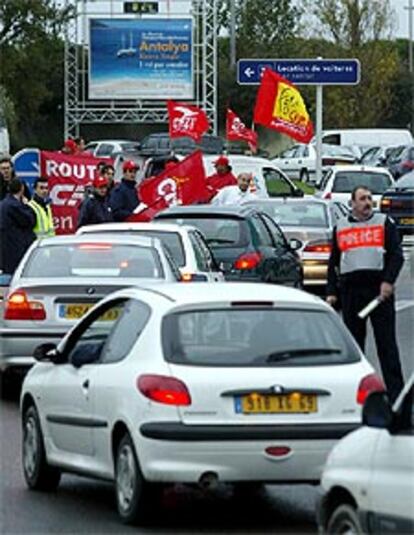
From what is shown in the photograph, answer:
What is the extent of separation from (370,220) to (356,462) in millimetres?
7294

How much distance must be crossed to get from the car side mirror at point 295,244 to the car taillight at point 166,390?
14.2 m

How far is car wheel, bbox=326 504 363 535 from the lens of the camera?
26.8 ft

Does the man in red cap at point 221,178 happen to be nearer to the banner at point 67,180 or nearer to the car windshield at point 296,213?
the car windshield at point 296,213

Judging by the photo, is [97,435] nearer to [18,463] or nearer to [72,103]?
[18,463]

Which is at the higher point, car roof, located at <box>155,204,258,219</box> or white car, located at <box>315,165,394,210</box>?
car roof, located at <box>155,204,258,219</box>

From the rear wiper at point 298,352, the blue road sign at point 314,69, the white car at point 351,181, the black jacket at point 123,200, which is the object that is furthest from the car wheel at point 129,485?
the blue road sign at point 314,69

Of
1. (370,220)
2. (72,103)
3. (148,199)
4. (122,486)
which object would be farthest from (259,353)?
(72,103)

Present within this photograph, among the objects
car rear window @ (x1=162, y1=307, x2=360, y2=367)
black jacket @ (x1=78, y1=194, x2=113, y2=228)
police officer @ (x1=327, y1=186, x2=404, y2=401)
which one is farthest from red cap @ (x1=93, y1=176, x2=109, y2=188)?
car rear window @ (x1=162, y1=307, x2=360, y2=367)

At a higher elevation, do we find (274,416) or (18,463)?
(274,416)

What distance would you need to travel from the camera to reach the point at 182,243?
19250mm

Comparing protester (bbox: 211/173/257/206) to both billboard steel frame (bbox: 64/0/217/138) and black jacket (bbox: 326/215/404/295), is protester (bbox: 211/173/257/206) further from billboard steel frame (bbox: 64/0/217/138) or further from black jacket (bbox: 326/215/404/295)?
billboard steel frame (bbox: 64/0/217/138)

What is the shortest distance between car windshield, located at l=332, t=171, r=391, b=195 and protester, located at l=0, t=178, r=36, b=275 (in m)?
20.2

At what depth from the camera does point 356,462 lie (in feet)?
27.0

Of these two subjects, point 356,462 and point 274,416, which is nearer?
point 356,462
